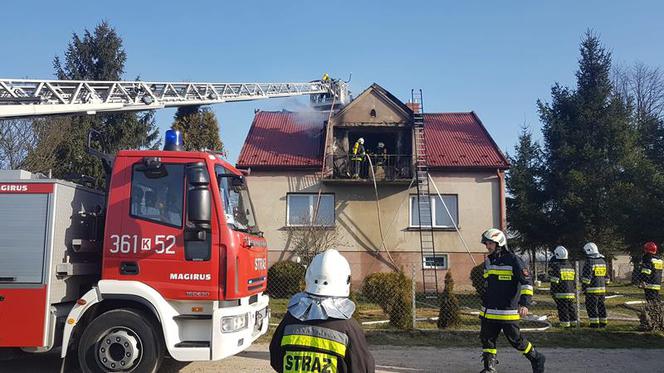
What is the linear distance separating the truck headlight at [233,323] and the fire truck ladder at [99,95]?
244 inches

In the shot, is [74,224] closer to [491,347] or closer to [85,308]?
[85,308]

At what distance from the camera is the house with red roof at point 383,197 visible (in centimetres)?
1922

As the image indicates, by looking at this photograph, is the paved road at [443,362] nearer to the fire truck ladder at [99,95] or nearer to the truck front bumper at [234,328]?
the truck front bumper at [234,328]

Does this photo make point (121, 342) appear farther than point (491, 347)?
No

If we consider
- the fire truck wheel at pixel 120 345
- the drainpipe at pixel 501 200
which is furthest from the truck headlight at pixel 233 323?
the drainpipe at pixel 501 200

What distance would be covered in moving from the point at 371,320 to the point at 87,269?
6.80 m

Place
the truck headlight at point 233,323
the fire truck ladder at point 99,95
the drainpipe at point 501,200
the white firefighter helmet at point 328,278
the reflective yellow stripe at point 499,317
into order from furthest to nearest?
the drainpipe at point 501,200 < the fire truck ladder at point 99,95 < the reflective yellow stripe at point 499,317 < the truck headlight at point 233,323 < the white firefighter helmet at point 328,278

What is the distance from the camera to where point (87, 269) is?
664 centimetres

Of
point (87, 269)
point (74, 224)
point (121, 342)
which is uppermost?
point (74, 224)

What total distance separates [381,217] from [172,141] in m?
13.4

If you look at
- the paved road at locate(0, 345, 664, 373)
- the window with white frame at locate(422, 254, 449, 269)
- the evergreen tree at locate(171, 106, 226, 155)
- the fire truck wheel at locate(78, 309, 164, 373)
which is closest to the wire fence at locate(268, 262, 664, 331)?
the paved road at locate(0, 345, 664, 373)

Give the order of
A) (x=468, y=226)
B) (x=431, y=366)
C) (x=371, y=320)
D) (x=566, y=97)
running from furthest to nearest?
(x=566, y=97) < (x=468, y=226) < (x=371, y=320) < (x=431, y=366)

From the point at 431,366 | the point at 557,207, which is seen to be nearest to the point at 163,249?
the point at 431,366

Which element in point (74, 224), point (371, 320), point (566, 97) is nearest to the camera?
point (74, 224)
